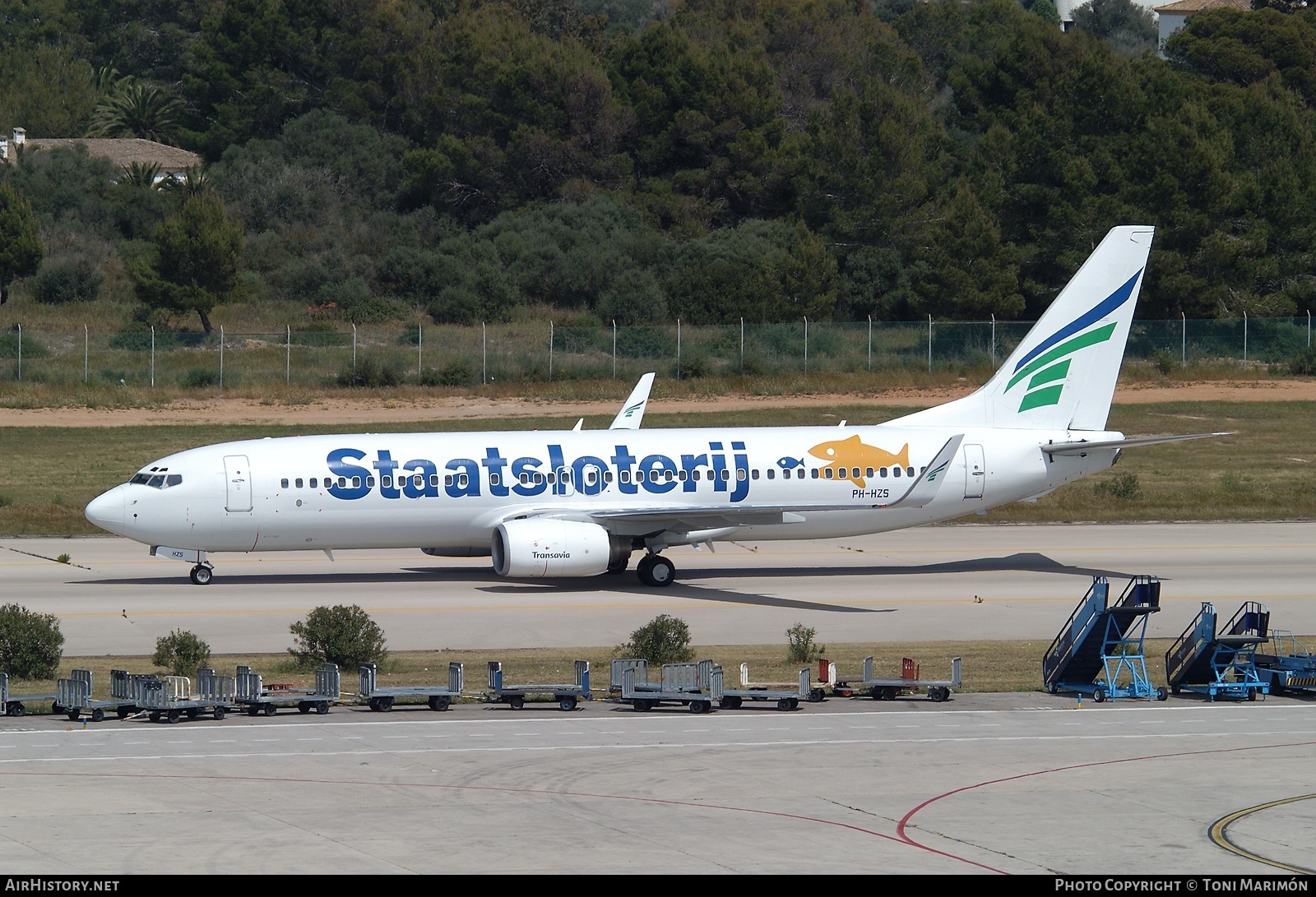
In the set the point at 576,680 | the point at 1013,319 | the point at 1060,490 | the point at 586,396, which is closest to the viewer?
the point at 576,680

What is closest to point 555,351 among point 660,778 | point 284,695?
point 284,695

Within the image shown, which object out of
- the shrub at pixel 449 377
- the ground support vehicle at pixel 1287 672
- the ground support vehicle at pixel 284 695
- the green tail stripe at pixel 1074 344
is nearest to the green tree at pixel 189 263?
the shrub at pixel 449 377

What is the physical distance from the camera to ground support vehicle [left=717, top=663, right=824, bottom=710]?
86.5 feet

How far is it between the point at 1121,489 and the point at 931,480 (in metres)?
19.5

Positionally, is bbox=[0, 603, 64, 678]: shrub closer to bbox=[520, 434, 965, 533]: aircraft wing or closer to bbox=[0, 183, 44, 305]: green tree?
bbox=[520, 434, 965, 533]: aircraft wing

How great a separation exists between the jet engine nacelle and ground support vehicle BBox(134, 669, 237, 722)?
12701 millimetres

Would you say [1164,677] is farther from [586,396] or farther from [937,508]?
[586,396]

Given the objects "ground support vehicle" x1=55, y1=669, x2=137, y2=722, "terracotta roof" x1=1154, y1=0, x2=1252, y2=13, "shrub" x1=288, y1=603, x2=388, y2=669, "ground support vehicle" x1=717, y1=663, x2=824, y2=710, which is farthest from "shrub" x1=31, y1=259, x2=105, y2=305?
"terracotta roof" x1=1154, y1=0, x2=1252, y2=13

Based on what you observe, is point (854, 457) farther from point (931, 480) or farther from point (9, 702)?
point (9, 702)

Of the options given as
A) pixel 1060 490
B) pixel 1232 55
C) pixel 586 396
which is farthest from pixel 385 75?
pixel 1060 490

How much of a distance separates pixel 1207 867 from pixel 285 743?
1258 centimetres

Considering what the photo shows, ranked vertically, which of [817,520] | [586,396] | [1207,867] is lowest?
[1207,867]

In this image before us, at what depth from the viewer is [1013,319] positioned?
298 feet

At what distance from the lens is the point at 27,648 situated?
1144 inches
